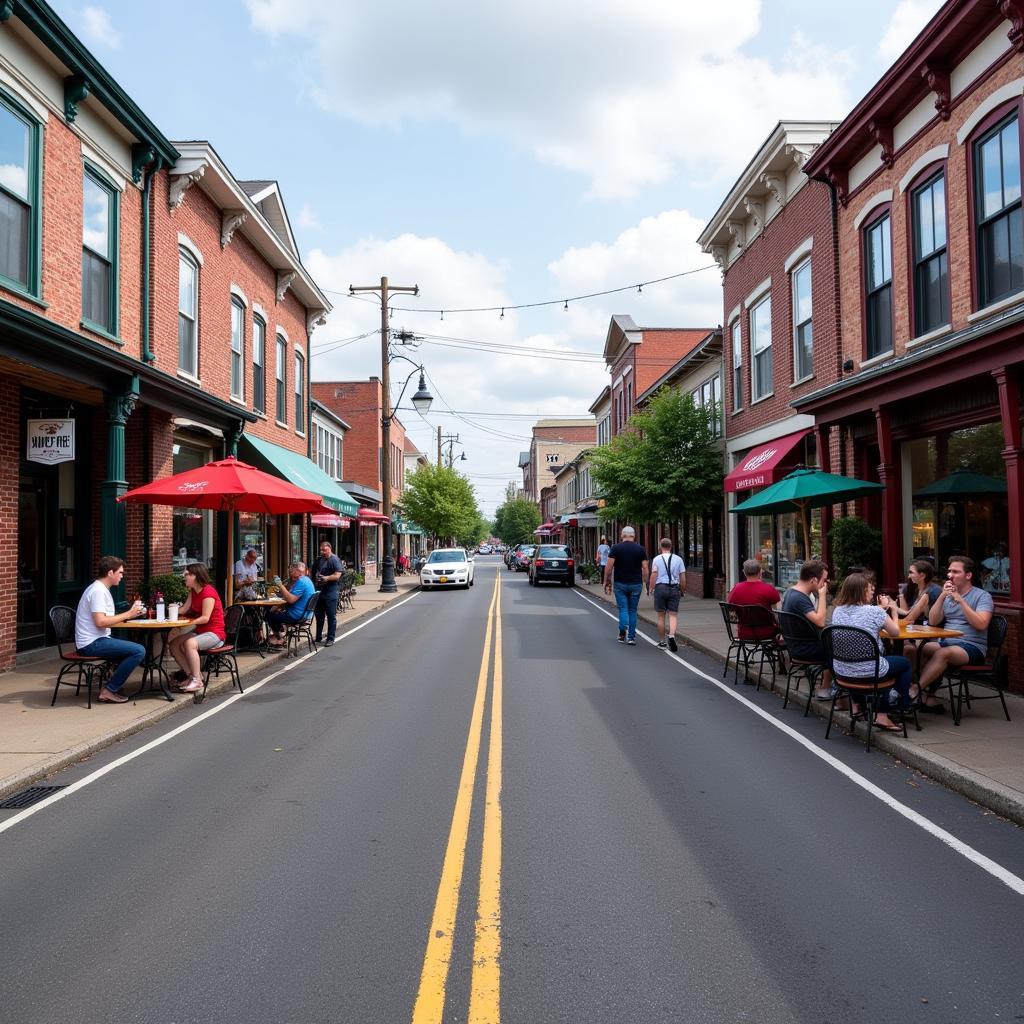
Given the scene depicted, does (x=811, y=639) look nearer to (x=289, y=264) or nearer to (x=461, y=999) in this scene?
(x=461, y=999)

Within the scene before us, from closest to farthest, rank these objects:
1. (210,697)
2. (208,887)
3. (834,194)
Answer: (208,887) < (210,697) < (834,194)

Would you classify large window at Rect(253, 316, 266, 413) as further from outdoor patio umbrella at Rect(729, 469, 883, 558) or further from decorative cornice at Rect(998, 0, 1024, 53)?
decorative cornice at Rect(998, 0, 1024, 53)

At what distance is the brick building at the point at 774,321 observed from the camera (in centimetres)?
1585

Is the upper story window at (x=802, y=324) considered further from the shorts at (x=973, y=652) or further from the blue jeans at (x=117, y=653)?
the blue jeans at (x=117, y=653)

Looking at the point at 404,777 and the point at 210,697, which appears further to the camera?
the point at 210,697

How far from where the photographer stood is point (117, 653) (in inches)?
356

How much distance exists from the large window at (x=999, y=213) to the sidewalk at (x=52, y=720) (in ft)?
34.3

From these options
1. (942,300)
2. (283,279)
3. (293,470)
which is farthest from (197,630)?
(283,279)

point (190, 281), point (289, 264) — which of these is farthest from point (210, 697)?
point (289, 264)

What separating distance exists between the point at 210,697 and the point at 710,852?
22.5 feet

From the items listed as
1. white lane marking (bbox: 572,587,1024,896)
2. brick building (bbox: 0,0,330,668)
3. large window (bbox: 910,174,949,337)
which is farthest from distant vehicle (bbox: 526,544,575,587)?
white lane marking (bbox: 572,587,1024,896)

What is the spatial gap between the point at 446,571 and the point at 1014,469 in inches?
998

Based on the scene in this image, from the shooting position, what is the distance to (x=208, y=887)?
4434mm

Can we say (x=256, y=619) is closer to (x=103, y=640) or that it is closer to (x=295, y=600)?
(x=295, y=600)
